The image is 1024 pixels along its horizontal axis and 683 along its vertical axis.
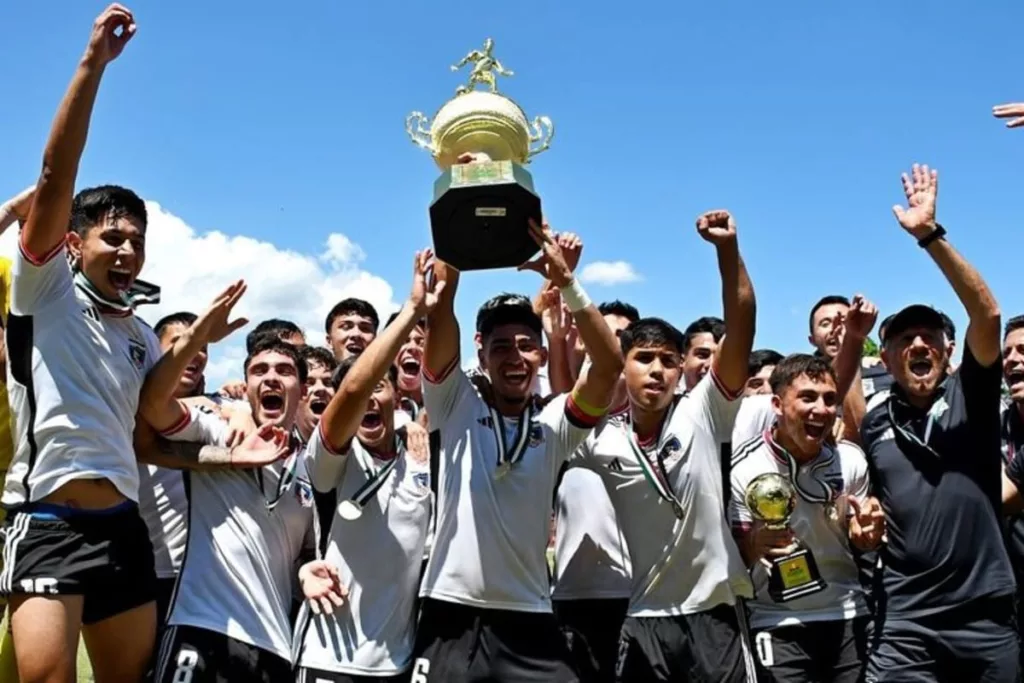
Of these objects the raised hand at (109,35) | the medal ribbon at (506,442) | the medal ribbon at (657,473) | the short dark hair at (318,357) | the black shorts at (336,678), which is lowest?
the black shorts at (336,678)

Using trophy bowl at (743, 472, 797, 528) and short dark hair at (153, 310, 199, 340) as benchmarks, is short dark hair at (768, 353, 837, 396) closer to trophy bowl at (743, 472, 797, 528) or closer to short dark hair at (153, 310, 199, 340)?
trophy bowl at (743, 472, 797, 528)

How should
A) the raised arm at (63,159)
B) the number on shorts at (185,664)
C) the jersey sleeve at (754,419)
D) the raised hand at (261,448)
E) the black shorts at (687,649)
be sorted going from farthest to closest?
the jersey sleeve at (754,419) < the black shorts at (687,649) < the raised hand at (261,448) < the number on shorts at (185,664) < the raised arm at (63,159)

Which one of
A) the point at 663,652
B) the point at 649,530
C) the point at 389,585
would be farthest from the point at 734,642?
the point at 389,585

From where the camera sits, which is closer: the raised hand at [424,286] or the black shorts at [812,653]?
the raised hand at [424,286]

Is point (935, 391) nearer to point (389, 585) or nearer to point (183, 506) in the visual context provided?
point (389, 585)

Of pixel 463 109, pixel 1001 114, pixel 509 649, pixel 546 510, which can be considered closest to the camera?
pixel 509 649

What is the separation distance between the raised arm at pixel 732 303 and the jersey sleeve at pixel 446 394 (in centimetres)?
130

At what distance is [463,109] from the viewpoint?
193 inches

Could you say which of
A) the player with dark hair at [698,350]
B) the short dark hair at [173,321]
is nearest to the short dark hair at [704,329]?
the player with dark hair at [698,350]

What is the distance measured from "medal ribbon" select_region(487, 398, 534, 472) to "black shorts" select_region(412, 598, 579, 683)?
68 centimetres

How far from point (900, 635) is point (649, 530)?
145cm

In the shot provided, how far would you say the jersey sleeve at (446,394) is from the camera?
4555 mm

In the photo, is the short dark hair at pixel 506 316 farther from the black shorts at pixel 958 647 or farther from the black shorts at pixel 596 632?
the black shorts at pixel 958 647

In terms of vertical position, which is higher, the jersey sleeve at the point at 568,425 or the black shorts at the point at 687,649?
the jersey sleeve at the point at 568,425
